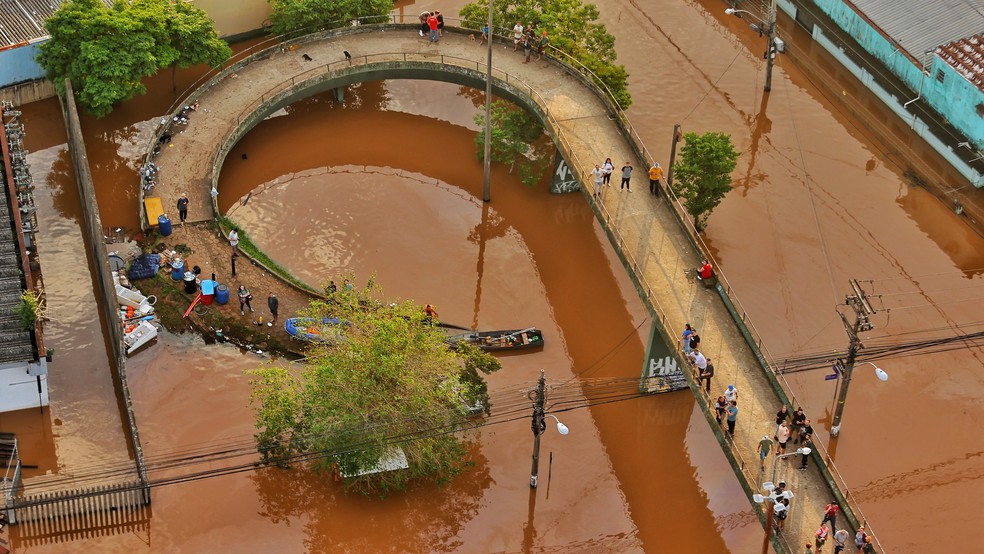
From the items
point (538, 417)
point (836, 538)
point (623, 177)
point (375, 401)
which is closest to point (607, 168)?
point (623, 177)

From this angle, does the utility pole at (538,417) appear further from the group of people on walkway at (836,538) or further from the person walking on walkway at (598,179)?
the person walking on walkway at (598,179)

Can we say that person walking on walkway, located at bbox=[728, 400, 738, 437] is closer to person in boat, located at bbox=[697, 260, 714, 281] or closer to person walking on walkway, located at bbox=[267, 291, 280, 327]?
person in boat, located at bbox=[697, 260, 714, 281]

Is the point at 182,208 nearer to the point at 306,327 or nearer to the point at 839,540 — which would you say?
the point at 306,327

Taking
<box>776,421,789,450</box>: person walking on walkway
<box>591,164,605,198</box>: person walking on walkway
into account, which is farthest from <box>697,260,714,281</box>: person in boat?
<box>776,421,789,450</box>: person walking on walkway

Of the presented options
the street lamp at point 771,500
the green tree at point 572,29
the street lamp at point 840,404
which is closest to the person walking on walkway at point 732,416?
the street lamp at point 771,500

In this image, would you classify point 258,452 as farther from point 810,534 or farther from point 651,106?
point 651,106

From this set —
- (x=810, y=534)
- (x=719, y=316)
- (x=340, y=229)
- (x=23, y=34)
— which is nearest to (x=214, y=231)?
(x=340, y=229)
